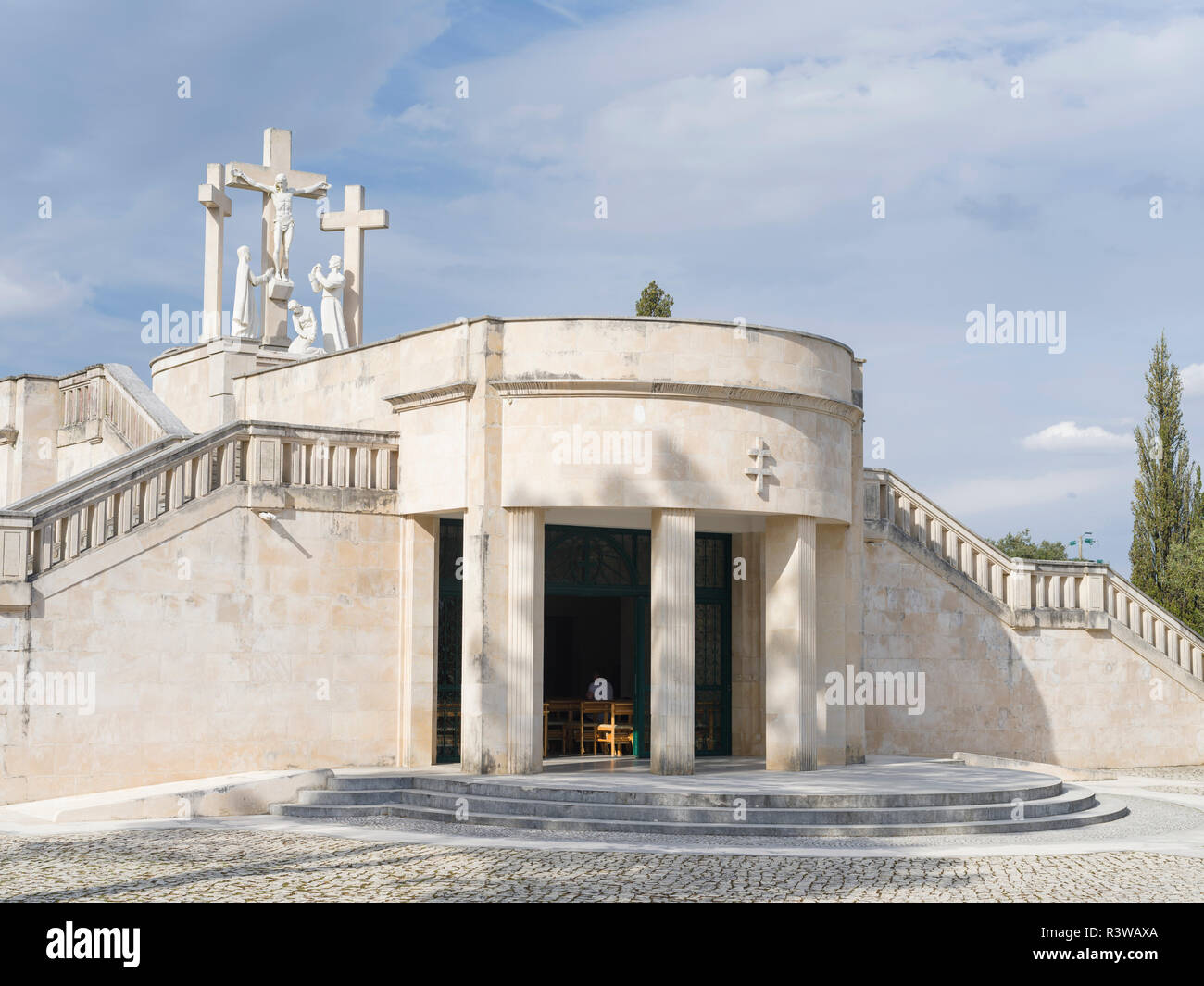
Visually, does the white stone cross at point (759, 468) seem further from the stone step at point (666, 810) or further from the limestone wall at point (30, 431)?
the limestone wall at point (30, 431)

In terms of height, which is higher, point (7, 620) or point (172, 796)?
point (7, 620)

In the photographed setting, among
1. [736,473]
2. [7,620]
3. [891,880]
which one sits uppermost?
[736,473]

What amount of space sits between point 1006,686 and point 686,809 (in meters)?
11.9

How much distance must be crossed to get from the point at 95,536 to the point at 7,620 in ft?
4.82

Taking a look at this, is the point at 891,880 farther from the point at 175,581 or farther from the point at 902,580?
the point at 902,580

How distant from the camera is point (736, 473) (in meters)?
19.7

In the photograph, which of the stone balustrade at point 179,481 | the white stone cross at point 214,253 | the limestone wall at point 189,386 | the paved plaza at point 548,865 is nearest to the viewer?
the paved plaza at point 548,865

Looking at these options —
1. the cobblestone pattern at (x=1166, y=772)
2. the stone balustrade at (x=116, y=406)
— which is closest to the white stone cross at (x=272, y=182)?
the stone balustrade at (x=116, y=406)

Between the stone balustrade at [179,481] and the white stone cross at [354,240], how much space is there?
414 inches

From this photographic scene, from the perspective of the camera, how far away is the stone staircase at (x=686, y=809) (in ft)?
53.6

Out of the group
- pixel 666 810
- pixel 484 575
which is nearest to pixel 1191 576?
pixel 484 575

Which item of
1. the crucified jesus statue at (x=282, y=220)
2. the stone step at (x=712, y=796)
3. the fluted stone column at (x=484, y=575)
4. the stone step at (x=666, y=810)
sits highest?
the crucified jesus statue at (x=282, y=220)
